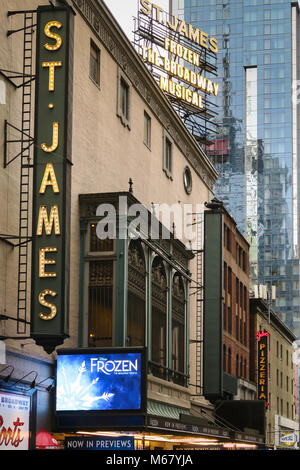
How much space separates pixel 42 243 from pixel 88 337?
585 cm

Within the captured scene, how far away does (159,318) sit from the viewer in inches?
1262

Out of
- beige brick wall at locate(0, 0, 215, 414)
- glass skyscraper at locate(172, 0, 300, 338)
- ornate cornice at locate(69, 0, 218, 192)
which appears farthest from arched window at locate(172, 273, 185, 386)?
glass skyscraper at locate(172, 0, 300, 338)

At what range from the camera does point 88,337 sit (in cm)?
2802

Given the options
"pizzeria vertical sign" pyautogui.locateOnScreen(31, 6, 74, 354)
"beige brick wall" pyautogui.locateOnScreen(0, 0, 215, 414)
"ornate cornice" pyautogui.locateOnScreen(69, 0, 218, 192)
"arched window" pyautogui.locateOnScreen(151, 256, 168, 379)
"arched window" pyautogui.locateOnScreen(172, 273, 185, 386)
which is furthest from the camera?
"arched window" pyautogui.locateOnScreen(172, 273, 185, 386)

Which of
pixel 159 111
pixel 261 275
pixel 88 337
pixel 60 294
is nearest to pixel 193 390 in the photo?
pixel 159 111

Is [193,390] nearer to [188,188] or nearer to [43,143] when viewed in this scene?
[188,188]

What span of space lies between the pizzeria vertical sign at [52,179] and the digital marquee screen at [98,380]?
229cm

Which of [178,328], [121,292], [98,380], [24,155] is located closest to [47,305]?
[98,380]

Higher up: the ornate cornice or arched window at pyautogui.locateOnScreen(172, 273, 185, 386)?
the ornate cornice

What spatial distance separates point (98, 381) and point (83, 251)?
16.4 feet

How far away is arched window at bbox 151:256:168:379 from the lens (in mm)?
31250

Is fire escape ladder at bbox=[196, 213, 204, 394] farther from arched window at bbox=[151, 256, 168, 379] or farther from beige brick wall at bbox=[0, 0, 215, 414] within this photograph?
arched window at bbox=[151, 256, 168, 379]

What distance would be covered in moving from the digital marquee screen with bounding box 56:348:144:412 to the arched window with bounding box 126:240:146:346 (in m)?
2.52

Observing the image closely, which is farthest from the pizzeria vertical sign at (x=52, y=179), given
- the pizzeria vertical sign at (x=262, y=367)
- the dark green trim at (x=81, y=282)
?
the pizzeria vertical sign at (x=262, y=367)
